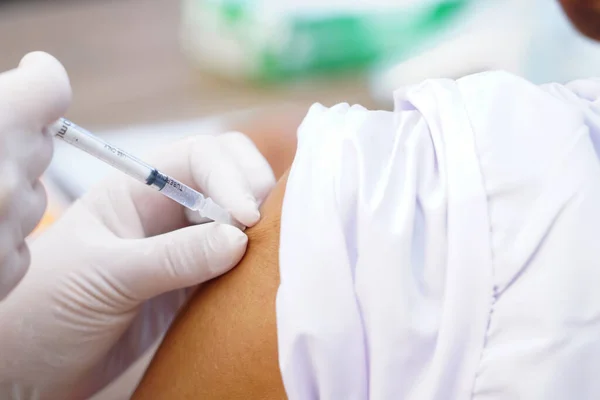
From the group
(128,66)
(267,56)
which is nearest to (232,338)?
(267,56)

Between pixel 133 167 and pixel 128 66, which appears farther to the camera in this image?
pixel 128 66

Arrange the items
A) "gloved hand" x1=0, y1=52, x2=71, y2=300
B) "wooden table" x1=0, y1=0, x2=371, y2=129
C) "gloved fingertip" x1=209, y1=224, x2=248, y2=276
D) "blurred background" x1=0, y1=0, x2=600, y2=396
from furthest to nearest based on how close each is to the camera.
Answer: "wooden table" x1=0, y1=0, x2=371, y2=129 → "blurred background" x1=0, y1=0, x2=600, y2=396 → "gloved fingertip" x1=209, y1=224, x2=248, y2=276 → "gloved hand" x1=0, y1=52, x2=71, y2=300

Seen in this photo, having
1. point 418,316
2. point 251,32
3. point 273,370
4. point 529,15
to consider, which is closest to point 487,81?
point 418,316

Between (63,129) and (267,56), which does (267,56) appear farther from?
(63,129)

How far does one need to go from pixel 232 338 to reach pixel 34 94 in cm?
29

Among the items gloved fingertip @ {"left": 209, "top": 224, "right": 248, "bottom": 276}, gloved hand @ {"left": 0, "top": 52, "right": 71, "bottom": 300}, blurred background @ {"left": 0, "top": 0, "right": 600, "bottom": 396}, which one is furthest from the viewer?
blurred background @ {"left": 0, "top": 0, "right": 600, "bottom": 396}

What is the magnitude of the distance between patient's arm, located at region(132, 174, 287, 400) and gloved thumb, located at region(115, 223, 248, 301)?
0.07ft

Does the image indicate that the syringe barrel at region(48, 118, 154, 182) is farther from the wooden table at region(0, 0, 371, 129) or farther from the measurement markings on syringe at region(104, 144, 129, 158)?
the wooden table at region(0, 0, 371, 129)

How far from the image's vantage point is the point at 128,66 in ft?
6.32

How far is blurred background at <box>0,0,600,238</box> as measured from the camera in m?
1.56

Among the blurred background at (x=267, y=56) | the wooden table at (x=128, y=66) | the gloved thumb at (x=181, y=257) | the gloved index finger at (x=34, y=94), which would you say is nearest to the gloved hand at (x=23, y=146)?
the gloved index finger at (x=34, y=94)

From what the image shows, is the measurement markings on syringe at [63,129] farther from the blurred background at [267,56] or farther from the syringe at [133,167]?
the blurred background at [267,56]

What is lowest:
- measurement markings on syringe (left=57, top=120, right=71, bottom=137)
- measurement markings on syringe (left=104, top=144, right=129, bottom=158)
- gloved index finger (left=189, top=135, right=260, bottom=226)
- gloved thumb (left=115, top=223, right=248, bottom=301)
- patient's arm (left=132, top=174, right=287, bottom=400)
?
patient's arm (left=132, top=174, right=287, bottom=400)

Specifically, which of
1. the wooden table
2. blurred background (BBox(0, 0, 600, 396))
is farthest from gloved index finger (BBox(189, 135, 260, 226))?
the wooden table
